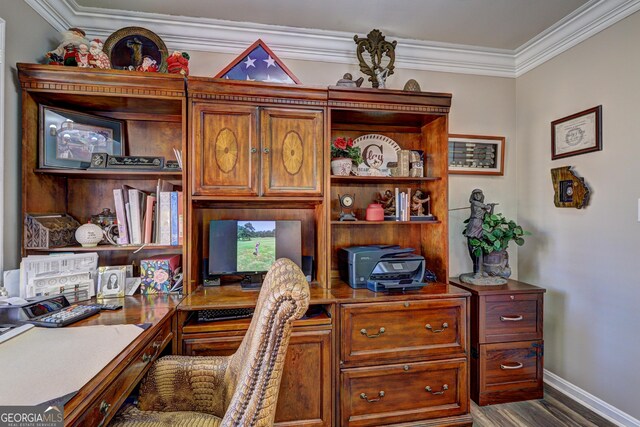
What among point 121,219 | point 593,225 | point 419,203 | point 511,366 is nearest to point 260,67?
point 121,219

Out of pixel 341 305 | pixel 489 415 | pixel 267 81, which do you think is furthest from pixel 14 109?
pixel 489 415

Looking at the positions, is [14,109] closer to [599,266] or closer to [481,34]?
[481,34]

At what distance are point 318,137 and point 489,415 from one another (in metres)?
2.10

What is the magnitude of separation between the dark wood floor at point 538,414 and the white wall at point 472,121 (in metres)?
0.94

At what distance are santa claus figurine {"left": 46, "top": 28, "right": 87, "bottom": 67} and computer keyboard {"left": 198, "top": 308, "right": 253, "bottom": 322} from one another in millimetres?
1581

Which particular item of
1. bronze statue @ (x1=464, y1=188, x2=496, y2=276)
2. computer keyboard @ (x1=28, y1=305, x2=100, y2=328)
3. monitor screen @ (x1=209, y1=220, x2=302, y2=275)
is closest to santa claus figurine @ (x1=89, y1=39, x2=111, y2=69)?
monitor screen @ (x1=209, y1=220, x2=302, y2=275)

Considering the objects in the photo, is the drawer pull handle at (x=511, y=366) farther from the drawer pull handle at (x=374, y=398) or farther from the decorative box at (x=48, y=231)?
the decorative box at (x=48, y=231)

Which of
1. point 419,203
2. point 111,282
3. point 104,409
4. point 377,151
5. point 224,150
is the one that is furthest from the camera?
point 377,151

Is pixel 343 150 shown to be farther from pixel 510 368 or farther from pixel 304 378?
pixel 510 368

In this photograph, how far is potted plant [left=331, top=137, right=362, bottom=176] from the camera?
205cm

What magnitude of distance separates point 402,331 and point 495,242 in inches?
38.0

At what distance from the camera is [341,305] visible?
1740mm

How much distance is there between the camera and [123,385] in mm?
1060

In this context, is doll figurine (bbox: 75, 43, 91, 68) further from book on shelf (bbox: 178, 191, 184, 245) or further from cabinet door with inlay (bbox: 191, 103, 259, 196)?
book on shelf (bbox: 178, 191, 184, 245)
